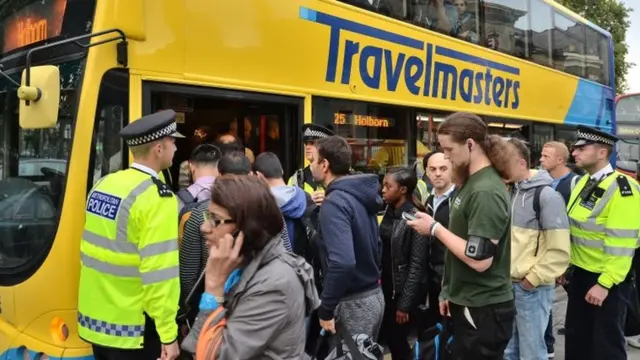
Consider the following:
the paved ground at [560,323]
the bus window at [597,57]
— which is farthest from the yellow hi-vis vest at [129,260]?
the bus window at [597,57]

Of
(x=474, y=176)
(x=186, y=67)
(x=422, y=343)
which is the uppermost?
(x=186, y=67)

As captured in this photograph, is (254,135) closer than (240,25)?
No

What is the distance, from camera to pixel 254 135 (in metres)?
4.86

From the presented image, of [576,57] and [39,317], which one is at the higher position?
[576,57]

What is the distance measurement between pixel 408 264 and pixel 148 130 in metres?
2.08

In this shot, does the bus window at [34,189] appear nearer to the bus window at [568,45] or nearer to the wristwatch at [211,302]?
the wristwatch at [211,302]

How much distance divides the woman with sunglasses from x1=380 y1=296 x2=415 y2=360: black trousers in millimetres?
2667

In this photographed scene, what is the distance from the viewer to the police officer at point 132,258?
2648 mm

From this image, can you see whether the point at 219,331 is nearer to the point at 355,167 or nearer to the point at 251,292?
the point at 251,292

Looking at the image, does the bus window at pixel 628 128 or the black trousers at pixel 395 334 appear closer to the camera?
the black trousers at pixel 395 334

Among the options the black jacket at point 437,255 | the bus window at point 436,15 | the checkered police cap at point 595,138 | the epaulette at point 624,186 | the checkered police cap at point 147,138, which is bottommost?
the black jacket at point 437,255

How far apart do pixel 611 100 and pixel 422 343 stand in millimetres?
9357

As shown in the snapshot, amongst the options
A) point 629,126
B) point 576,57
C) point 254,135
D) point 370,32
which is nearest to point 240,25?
point 254,135

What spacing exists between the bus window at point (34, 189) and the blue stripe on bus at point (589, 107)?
7.85 metres
